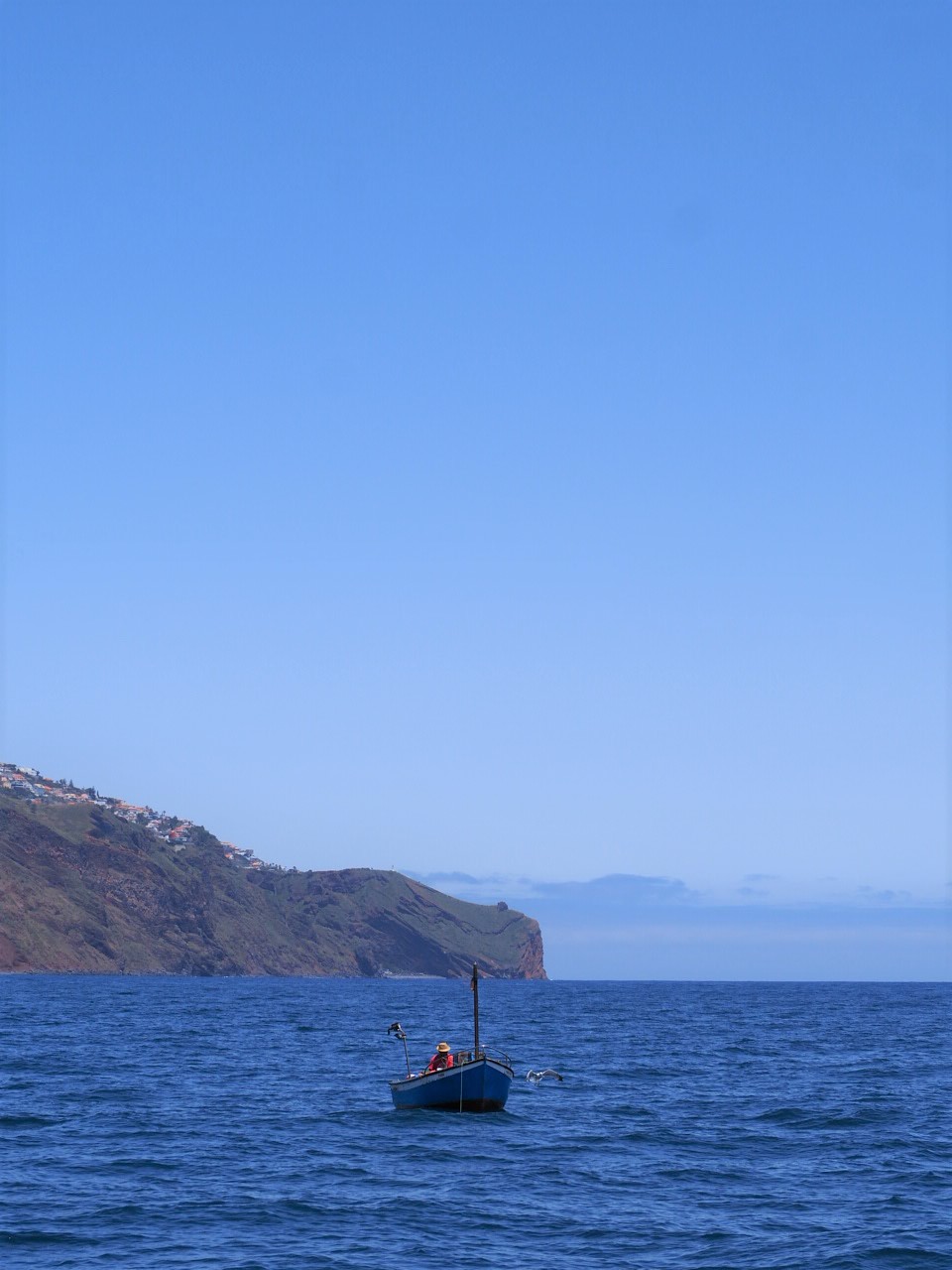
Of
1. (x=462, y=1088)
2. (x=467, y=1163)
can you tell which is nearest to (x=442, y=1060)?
(x=462, y=1088)

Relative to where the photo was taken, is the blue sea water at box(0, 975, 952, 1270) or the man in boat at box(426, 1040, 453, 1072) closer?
the blue sea water at box(0, 975, 952, 1270)

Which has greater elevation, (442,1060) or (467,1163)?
(442,1060)

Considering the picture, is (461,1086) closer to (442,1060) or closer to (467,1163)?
(442,1060)

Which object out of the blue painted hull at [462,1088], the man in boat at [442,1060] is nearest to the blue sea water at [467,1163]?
the blue painted hull at [462,1088]

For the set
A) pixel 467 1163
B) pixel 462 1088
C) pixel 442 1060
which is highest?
pixel 442 1060

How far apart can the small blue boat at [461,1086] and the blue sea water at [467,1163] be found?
0.70 meters

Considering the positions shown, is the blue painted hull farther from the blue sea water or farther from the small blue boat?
the blue sea water

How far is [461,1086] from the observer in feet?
178

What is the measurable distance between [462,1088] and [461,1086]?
0.12 m

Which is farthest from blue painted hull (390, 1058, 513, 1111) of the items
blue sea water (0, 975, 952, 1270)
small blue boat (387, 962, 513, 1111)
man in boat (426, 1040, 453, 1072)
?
man in boat (426, 1040, 453, 1072)

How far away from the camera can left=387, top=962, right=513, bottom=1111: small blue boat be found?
54.1 metres

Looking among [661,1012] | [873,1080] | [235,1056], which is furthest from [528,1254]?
[661,1012]

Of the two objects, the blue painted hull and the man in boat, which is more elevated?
the man in boat

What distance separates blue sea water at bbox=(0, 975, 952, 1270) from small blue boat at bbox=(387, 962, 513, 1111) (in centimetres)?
70
